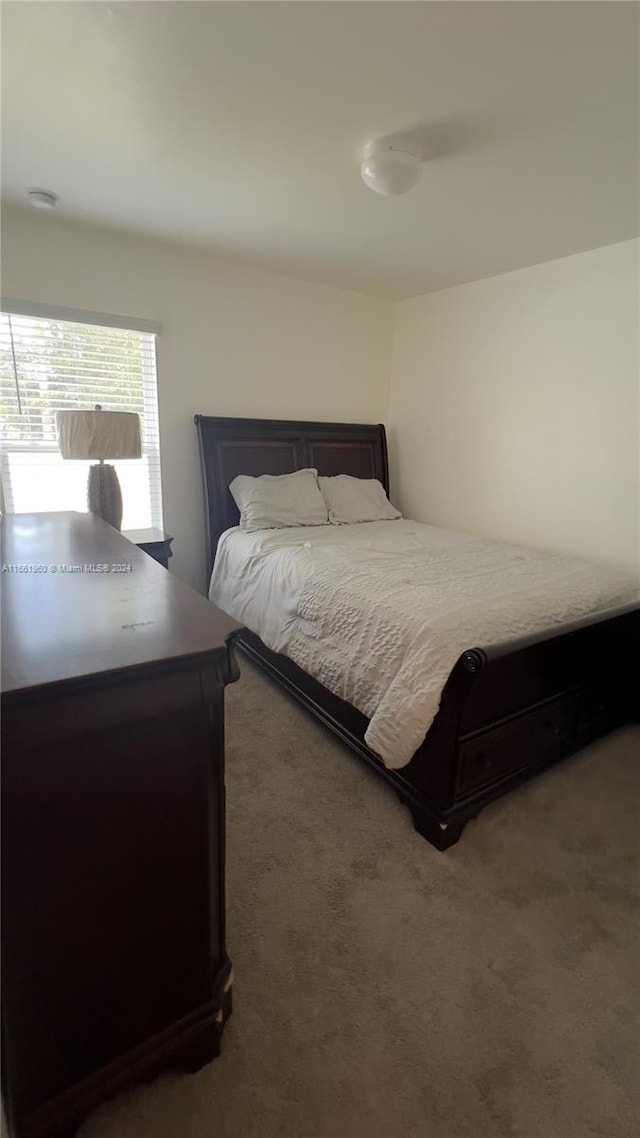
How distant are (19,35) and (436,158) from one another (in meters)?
1.38

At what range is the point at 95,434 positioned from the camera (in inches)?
89.0

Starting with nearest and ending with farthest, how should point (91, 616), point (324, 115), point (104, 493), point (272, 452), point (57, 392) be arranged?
point (91, 616), point (324, 115), point (104, 493), point (57, 392), point (272, 452)

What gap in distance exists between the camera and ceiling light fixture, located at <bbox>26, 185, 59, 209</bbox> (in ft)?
7.30

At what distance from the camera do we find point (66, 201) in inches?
91.7

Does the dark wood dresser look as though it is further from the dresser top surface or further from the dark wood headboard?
the dark wood headboard

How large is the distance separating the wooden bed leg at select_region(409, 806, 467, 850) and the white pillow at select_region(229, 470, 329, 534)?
1874 millimetres

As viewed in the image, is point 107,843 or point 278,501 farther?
point 278,501

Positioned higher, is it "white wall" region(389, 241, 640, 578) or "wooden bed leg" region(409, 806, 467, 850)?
"white wall" region(389, 241, 640, 578)

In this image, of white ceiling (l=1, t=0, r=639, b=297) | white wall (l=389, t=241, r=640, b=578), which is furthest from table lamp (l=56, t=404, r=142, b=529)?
white wall (l=389, t=241, r=640, b=578)

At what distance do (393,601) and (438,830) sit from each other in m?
0.81

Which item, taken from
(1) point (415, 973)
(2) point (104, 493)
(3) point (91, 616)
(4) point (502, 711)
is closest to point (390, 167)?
(2) point (104, 493)

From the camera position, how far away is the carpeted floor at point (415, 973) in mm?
1050

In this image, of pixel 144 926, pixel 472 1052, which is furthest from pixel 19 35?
pixel 472 1052

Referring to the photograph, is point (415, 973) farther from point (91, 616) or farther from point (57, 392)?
point (57, 392)
